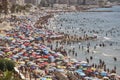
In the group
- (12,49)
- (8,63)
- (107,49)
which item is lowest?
(107,49)

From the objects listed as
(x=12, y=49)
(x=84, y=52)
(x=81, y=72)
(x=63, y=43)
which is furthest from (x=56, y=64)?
(x=63, y=43)

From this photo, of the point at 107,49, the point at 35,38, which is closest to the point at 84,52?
the point at 107,49

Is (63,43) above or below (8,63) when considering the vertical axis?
below

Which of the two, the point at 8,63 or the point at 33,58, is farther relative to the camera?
the point at 33,58

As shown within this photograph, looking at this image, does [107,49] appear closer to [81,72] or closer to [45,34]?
[45,34]

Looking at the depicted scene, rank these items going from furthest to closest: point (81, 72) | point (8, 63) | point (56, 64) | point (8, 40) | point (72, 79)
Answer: point (8, 40) < point (56, 64) < point (81, 72) < point (72, 79) < point (8, 63)

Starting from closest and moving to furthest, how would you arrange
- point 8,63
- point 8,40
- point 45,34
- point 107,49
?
point 8,63
point 8,40
point 107,49
point 45,34

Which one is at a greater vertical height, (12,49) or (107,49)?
(12,49)

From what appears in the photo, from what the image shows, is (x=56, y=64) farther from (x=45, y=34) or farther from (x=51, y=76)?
(x=45, y=34)

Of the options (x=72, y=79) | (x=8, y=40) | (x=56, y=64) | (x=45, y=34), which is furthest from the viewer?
(x=45, y=34)
